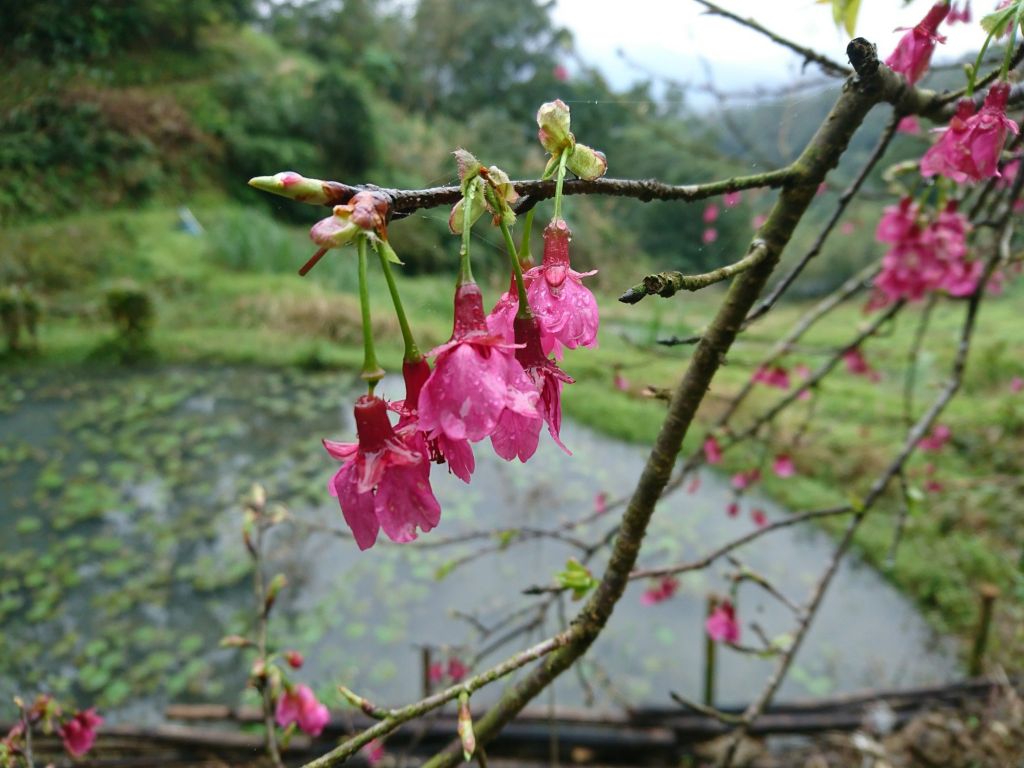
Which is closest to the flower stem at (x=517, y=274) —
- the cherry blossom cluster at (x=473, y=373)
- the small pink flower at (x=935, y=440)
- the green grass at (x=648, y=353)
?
the cherry blossom cluster at (x=473, y=373)

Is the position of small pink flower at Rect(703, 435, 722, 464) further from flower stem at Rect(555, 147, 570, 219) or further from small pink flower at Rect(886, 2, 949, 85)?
flower stem at Rect(555, 147, 570, 219)

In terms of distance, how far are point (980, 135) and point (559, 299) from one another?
0.30 meters

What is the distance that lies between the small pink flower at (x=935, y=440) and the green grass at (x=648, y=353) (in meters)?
0.13

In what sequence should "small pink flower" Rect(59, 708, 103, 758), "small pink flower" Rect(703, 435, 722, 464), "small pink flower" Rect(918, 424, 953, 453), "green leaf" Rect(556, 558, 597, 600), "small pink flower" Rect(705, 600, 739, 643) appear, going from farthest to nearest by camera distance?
1. "small pink flower" Rect(918, 424, 953, 453)
2. "small pink flower" Rect(703, 435, 722, 464)
3. "small pink flower" Rect(705, 600, 739, 643)
4. "small pink flower" Rect(59, 708, 103, 758)
5. "green leaf" Rect(556, 558, 597, 600)

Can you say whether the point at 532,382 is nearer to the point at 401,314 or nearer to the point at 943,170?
the point at 401,314

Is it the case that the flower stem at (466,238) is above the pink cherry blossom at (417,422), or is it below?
above

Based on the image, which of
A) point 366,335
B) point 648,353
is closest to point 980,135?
point 366,335

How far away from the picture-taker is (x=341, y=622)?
6.23 ft

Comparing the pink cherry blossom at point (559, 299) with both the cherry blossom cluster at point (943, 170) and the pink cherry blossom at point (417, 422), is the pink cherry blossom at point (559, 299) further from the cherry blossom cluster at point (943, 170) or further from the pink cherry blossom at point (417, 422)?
the cherry blossom cluster at point (943, 170)

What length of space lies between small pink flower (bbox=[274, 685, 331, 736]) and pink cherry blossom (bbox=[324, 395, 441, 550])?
65 cm

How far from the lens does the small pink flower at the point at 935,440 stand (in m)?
2.08

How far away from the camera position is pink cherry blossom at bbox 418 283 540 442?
26cm

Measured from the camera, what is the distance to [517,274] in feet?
0.88

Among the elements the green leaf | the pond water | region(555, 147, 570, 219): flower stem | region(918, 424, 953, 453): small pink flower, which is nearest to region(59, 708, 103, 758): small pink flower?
the pond water
